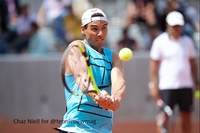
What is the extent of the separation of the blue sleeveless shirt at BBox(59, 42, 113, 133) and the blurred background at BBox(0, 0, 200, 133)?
24.4 feet

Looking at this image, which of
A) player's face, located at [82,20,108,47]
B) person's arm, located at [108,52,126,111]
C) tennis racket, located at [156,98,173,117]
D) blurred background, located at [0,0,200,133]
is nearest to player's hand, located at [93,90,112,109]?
person's arm, located at [108,52,126,111]

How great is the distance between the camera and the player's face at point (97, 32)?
5.68 meters

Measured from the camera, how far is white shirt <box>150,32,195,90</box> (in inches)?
405

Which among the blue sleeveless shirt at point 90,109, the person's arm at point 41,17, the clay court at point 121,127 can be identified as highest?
the person's arm at point 41,17

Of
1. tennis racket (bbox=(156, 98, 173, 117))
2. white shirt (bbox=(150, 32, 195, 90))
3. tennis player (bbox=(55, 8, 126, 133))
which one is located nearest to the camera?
tennis player (bbox=(55, 8, 126, 133))

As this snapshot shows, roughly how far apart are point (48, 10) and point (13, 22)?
3.20ft

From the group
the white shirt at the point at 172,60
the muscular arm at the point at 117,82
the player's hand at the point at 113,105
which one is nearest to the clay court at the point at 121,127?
the white shirt at the point at 172,60

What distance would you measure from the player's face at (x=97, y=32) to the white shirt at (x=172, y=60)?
4.65 m

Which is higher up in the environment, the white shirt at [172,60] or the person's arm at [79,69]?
the white shirt at [172,60]

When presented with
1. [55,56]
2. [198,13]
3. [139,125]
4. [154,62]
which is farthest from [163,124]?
[198,13]

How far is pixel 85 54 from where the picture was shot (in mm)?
5598

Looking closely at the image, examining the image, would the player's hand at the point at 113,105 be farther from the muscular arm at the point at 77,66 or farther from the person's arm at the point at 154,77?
the person's arm at the point at 154,77

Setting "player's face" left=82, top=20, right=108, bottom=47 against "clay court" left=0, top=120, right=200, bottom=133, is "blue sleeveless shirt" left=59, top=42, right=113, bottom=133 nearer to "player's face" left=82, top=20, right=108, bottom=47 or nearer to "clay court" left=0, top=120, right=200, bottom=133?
"player's face" left=82, top=20, right=108, bottom=47

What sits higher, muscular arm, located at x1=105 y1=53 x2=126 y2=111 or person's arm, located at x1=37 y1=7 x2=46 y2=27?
person's arm, located at x1=37 y1=7 x2=46 y2=27
